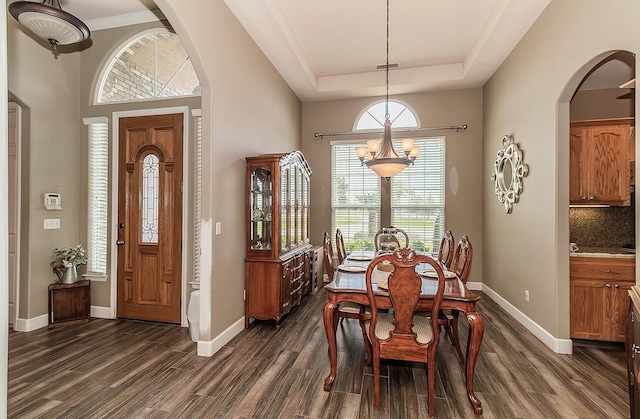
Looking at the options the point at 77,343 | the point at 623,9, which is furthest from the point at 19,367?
the point at 623,9

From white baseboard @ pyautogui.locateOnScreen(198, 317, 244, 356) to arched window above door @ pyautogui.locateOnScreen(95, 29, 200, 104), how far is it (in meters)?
2.74

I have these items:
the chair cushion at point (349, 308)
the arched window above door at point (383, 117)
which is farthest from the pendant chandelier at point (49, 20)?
the arched window above door at point (383, 117)

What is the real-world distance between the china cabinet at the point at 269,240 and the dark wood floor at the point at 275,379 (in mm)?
371

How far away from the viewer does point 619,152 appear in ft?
10.5

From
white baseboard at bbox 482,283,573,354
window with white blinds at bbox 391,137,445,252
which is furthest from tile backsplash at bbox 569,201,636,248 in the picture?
window with white blinds at bbox 391,137,445,252

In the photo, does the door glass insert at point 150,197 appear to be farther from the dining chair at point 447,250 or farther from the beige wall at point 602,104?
the beige wall at point 602,104

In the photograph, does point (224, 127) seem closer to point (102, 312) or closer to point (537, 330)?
point (102, 312)

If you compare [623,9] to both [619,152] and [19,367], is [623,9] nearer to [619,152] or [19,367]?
[619,152]

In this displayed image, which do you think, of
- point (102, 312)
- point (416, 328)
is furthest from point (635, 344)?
point (102, 312)

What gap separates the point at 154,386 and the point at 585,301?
3.93 meters

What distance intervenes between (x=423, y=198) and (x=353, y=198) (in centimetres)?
123

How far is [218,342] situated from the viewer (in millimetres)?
2953

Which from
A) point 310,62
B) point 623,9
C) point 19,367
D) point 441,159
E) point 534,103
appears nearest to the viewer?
point 623,9

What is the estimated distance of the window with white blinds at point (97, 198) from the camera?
382 centimetres
